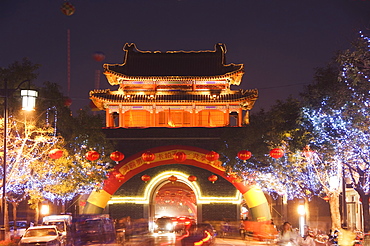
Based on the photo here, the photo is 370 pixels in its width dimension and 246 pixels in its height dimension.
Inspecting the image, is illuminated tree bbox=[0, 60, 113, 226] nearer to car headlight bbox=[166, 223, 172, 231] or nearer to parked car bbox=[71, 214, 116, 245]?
parked car bbox=[71, 214, 116, 245]

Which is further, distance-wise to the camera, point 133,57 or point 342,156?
point 133,57

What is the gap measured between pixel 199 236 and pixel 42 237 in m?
6.98

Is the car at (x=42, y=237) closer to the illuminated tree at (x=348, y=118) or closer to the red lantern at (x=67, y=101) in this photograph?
the red lantern at (x=67, y=101)

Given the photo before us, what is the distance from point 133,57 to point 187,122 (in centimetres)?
838

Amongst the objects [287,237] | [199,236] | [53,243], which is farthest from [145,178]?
[287,237]

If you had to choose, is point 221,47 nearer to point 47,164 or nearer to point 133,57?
point 133,57

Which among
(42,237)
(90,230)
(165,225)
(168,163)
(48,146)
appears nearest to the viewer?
(42,237)

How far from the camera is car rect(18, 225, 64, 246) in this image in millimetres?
21875

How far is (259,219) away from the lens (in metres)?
38.2

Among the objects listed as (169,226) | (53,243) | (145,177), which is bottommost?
(169,226)

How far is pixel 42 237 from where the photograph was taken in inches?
894

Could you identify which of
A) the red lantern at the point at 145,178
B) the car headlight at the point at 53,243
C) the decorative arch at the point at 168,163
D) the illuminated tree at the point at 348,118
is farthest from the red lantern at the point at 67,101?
the illuminated tree at the point at 348,118

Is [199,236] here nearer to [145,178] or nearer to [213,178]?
[145,178]

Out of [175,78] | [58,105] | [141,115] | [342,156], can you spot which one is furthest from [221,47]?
[342,156]
